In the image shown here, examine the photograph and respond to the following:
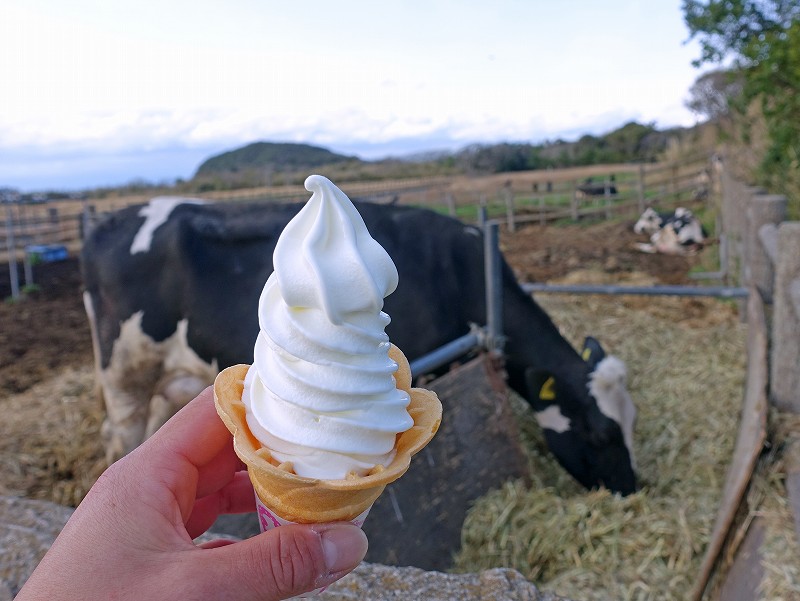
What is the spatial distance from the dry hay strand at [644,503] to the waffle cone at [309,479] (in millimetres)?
1785

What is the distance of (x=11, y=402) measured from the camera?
5.39 meters

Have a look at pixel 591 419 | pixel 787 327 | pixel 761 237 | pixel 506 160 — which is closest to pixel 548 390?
pixel 591 419

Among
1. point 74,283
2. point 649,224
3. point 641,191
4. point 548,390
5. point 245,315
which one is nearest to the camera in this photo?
point 548,390

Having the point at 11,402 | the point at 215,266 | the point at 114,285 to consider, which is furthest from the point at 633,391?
the point at 11,402

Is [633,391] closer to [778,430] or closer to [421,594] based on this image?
[778,430]

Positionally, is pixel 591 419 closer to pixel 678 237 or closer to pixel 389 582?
pixel 389 582

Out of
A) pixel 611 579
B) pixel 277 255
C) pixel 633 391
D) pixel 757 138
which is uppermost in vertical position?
pixel 757 138

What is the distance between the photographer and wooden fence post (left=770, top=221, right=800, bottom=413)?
2.93 meters

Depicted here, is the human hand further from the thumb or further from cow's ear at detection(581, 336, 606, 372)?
cow's ear at detection(581, 336, 606, 372)

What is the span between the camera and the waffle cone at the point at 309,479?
41.9 inches

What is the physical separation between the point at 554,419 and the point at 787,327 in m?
1.34

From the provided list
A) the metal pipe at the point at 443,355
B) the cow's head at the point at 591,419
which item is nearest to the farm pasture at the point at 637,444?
the cow's head at the point at 591,419

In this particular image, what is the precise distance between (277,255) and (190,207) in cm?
338

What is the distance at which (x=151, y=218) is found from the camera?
A: 433 cm
